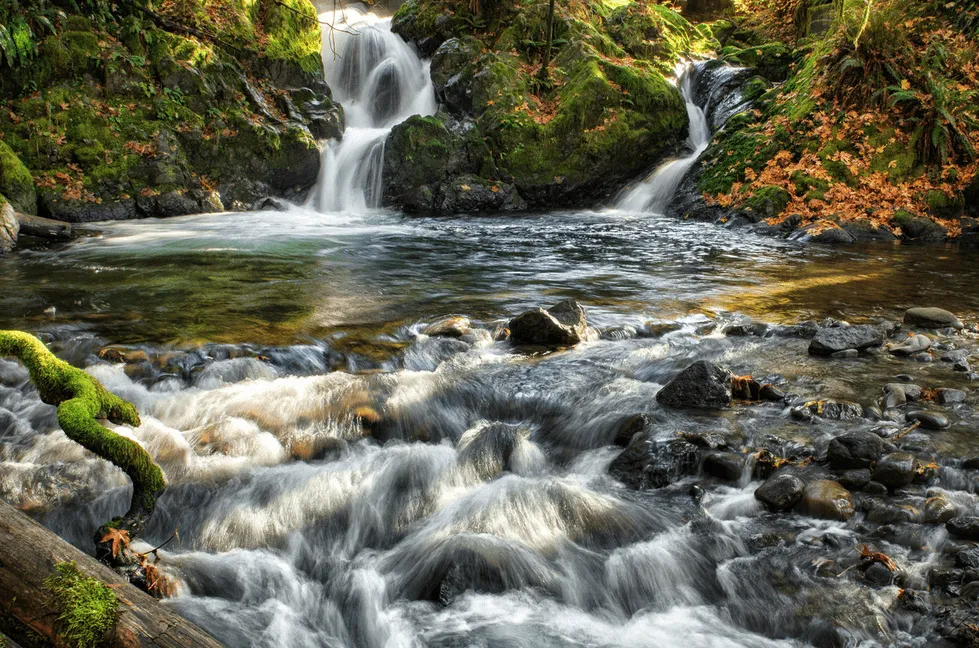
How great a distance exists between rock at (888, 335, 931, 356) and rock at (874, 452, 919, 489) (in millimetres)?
2250

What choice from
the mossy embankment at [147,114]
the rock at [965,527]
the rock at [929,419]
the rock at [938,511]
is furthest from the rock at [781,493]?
the mossy embankment at [147,114]

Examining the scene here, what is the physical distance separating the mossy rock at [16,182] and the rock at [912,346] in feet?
41.5

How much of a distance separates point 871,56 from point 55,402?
47.9ft

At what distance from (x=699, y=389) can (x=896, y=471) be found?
1.43m

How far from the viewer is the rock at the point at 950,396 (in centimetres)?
461

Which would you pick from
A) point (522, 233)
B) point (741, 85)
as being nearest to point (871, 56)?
point (741, 85)

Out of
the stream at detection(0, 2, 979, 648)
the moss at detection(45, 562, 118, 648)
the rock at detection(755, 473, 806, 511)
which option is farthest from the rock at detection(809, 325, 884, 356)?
the moss at detection(45, 562, 118, 648)

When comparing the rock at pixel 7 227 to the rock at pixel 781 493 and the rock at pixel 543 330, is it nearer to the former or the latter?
the rock at pixel 543 330

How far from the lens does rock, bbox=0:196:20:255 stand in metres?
9.41

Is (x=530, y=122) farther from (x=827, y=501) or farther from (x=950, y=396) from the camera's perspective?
(x=827, y=501)

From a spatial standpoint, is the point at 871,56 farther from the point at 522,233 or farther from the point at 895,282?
the point at 522,233

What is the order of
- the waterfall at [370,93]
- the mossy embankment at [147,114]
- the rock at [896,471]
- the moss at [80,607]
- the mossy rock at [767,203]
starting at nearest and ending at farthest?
the moss at [80,607], the rock at [896,471], the mossy embankment at [147,114], the mossy rock at [767,203], the waterfall at [370,93]

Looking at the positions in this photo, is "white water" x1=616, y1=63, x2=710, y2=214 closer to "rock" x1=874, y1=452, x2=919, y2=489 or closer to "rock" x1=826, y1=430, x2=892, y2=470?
"rock" x1=826, y1=430, x2=892, y2=470

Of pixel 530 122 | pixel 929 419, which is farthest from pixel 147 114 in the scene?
pixel 929 419
